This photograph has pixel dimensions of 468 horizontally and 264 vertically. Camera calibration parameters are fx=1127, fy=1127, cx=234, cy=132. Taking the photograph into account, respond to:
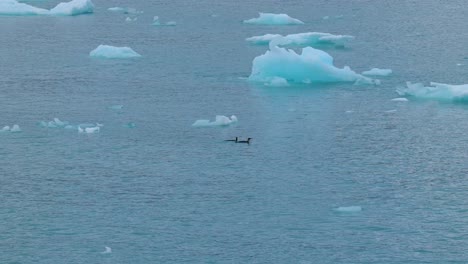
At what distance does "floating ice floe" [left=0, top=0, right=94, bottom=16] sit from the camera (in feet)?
90.1

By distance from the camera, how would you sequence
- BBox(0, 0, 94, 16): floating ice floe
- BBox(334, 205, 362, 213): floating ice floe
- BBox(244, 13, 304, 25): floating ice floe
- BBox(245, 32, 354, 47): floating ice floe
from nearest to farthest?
BBox(334, 205, 362, 213): floating ice floe, BBox(245, 32, 354, 47): floating ice floe, BBox(244, 13, 304, 25): floating ice floe, BBox(0, 0, 94, 16): floating ice floe

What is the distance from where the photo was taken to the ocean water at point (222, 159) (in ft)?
38.0

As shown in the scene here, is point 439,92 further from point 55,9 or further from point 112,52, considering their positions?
point 55,9

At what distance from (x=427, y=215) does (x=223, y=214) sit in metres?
2.26

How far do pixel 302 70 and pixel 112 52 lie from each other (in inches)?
159

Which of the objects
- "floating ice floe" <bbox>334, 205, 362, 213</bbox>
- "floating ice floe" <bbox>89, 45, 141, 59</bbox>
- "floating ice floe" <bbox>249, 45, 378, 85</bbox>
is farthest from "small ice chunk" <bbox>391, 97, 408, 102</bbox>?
"floating ice floe" <bbox>89, 45, 141, 59</bbox>

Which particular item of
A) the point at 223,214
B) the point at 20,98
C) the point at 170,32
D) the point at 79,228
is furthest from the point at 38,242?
the point at 170,32

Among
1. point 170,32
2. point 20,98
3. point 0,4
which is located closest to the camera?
point 20,98

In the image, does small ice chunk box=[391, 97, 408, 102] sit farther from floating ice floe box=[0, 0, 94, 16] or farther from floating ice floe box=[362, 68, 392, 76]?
floating ice floe box=[0, 0, 94, 16]

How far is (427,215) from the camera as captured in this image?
12477 millimetres

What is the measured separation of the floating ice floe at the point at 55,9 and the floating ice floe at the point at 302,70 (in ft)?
31.0

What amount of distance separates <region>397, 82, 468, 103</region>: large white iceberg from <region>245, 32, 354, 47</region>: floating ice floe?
456cm

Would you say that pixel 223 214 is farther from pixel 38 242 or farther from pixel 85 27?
pixel 85 27

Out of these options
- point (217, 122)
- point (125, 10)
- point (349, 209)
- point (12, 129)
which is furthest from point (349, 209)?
point (125, 10)
